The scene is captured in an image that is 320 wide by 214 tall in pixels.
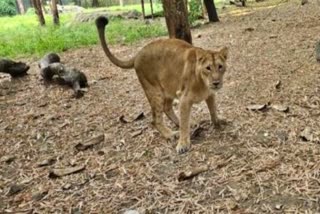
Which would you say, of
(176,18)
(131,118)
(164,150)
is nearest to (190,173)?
(164,150)

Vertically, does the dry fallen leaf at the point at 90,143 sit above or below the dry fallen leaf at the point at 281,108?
below

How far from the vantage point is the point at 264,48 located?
302 inches

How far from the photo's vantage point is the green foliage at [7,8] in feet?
111

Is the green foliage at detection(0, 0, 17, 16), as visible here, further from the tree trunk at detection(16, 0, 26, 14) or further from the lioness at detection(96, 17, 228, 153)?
the lioness at detection(96, 17, 228, 153)

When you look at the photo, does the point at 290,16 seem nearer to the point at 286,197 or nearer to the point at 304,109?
the point at 304,109

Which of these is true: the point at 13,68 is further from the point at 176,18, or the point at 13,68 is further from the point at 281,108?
the point at 281,108

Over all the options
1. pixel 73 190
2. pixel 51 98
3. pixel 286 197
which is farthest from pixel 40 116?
pixel 286 197

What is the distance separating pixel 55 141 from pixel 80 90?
65.8 inches

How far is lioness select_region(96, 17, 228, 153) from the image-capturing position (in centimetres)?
380

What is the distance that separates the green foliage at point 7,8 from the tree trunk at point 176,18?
29.6 metres

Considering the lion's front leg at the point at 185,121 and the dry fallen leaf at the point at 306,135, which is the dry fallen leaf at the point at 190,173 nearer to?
the lion's front leg at the point at 185,121

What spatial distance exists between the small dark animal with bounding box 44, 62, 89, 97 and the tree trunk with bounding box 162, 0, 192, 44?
5.38 ft

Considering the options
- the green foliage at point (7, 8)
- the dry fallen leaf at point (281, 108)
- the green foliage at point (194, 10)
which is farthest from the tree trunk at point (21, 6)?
the dry fallen leaf at point (281, 108)

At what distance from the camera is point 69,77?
6.63 meters
